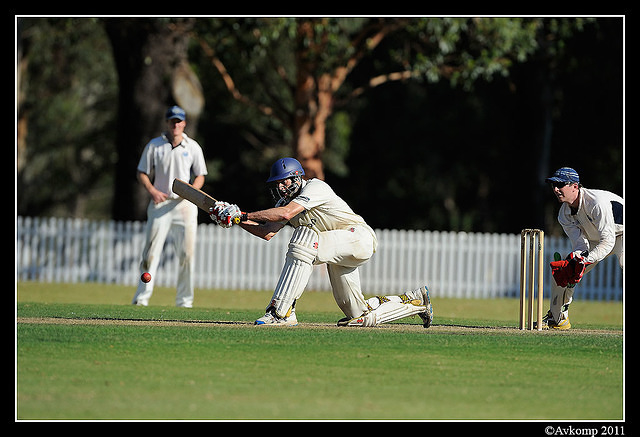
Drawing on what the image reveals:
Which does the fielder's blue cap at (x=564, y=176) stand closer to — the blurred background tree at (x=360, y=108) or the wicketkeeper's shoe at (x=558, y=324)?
the wicketkeeper's shoe at (x=558, y=324)


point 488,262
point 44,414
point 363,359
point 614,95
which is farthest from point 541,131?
point 44,414

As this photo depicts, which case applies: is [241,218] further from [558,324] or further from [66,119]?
[66,119]

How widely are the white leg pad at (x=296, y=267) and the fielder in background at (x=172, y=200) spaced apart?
3297 mm

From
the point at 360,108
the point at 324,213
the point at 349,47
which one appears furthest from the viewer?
the point at 360,108

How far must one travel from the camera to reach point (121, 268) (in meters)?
21.7

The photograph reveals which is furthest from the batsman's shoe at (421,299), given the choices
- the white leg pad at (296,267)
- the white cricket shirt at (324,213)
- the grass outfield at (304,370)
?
the white leg pad at (296,267)

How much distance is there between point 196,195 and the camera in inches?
378

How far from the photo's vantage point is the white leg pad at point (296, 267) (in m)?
9.16

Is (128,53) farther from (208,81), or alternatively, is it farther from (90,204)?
(90,204)

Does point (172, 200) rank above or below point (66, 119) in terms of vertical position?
below

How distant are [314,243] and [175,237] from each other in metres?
3.73

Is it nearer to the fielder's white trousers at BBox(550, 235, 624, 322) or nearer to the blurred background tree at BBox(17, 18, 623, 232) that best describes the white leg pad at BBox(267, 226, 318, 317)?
the fielder's white trousers at BBox(550, 235, 624, 322)

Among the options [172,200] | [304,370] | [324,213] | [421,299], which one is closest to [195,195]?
[324,213]
